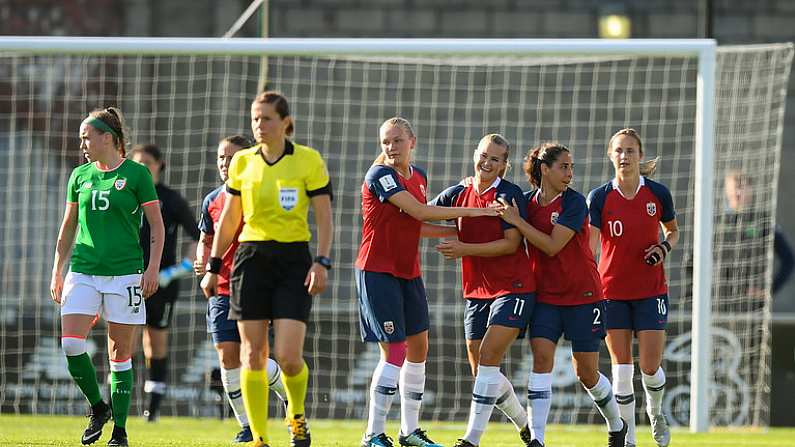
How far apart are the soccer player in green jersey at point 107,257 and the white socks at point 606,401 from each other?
2654 mm

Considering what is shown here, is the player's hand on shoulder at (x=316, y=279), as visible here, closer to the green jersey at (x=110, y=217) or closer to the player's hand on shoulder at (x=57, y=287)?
the green jersey at (x=110, y=217)

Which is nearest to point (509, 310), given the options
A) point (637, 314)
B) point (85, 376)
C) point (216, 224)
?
point (637, 314)

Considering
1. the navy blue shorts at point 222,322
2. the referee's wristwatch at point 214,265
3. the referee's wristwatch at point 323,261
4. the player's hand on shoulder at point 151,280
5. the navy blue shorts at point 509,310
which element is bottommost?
the navy blue shorts at point 222,322

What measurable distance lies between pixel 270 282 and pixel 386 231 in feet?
3.74

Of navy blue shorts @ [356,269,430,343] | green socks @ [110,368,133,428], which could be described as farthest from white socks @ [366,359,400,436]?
green socks @ [110,368,133,428]

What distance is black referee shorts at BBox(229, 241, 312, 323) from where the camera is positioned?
6.54 m

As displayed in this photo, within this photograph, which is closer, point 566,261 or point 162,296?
point 566,261

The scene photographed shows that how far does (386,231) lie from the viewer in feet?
24.7

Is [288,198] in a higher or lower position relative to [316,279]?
higher

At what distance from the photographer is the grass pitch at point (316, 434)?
8.77 metres

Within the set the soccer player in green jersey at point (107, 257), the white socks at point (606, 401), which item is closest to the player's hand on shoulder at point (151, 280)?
the soccer player in green jersey at point (107, 257)

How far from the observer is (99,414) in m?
7.53

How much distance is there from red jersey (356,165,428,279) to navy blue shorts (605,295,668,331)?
141 centimetres

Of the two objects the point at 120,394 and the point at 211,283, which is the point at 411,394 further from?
the point at 120,394
